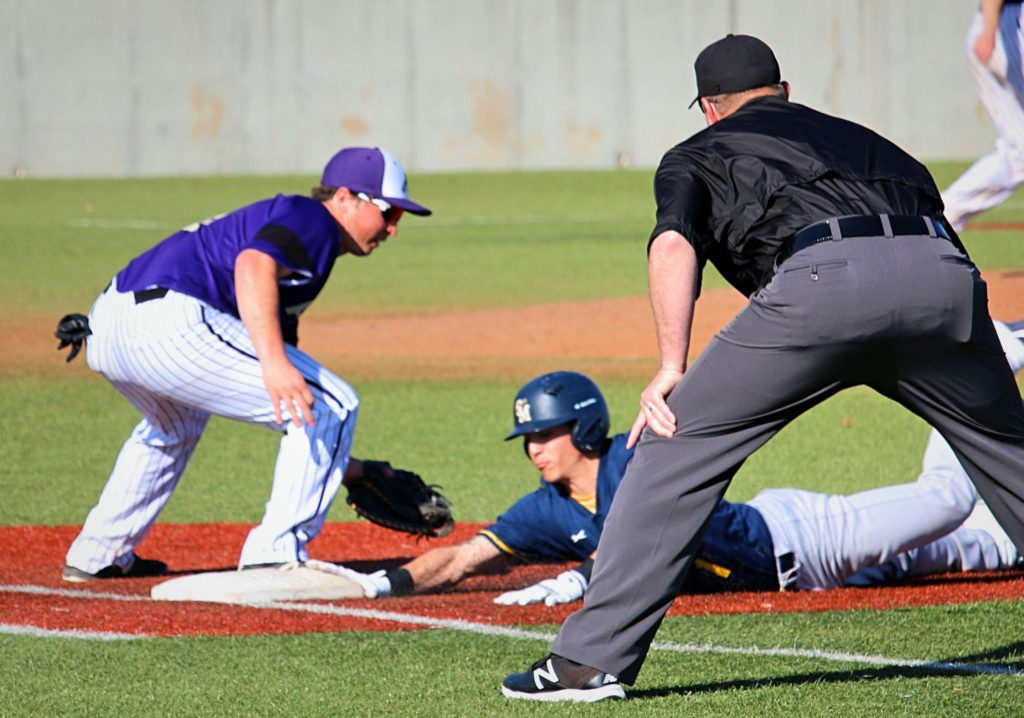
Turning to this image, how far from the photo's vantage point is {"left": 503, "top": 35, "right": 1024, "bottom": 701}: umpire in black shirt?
363cm

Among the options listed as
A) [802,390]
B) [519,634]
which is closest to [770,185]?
[802,390]

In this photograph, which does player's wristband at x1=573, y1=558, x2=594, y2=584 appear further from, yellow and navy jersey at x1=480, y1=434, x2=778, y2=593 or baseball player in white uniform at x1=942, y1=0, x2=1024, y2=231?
baseball player in white uniform at x1=942, y1=0, x2=1024, y2=231

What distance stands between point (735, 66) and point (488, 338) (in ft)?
28.6

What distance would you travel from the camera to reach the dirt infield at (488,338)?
37.7ft

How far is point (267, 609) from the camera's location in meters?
5.14

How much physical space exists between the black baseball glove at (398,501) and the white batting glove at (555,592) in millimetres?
893

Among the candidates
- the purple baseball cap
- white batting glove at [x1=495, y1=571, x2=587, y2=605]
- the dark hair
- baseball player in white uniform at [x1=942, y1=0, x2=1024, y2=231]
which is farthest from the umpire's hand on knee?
baseball player in white uniform at [x1=942, y1=0, x2=1024, y2=231]

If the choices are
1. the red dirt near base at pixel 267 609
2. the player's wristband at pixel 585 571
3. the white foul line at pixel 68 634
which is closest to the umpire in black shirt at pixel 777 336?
the red dirt near base at pixel 267 609

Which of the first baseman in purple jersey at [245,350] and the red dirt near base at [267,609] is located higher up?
the first baseman in purple jersey at [245,350]

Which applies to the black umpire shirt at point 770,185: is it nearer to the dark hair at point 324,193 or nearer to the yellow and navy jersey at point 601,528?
the yellow and navy jersey at point 601,528

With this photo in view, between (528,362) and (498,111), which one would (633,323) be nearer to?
(528,362)

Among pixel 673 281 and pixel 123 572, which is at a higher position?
pixel 673 281

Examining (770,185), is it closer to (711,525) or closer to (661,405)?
(661,405)

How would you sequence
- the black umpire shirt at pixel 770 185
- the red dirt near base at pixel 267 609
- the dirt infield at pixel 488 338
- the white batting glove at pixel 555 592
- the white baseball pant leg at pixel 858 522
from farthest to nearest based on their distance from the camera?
the dirt infield at pixel 488 338 → the white baseball pant leg at pixel 858 522 → the white batting glove at pixel 555 592 → the red dirt near base at pixel 267 609 → the black umpire shirt at pixel 770 185
